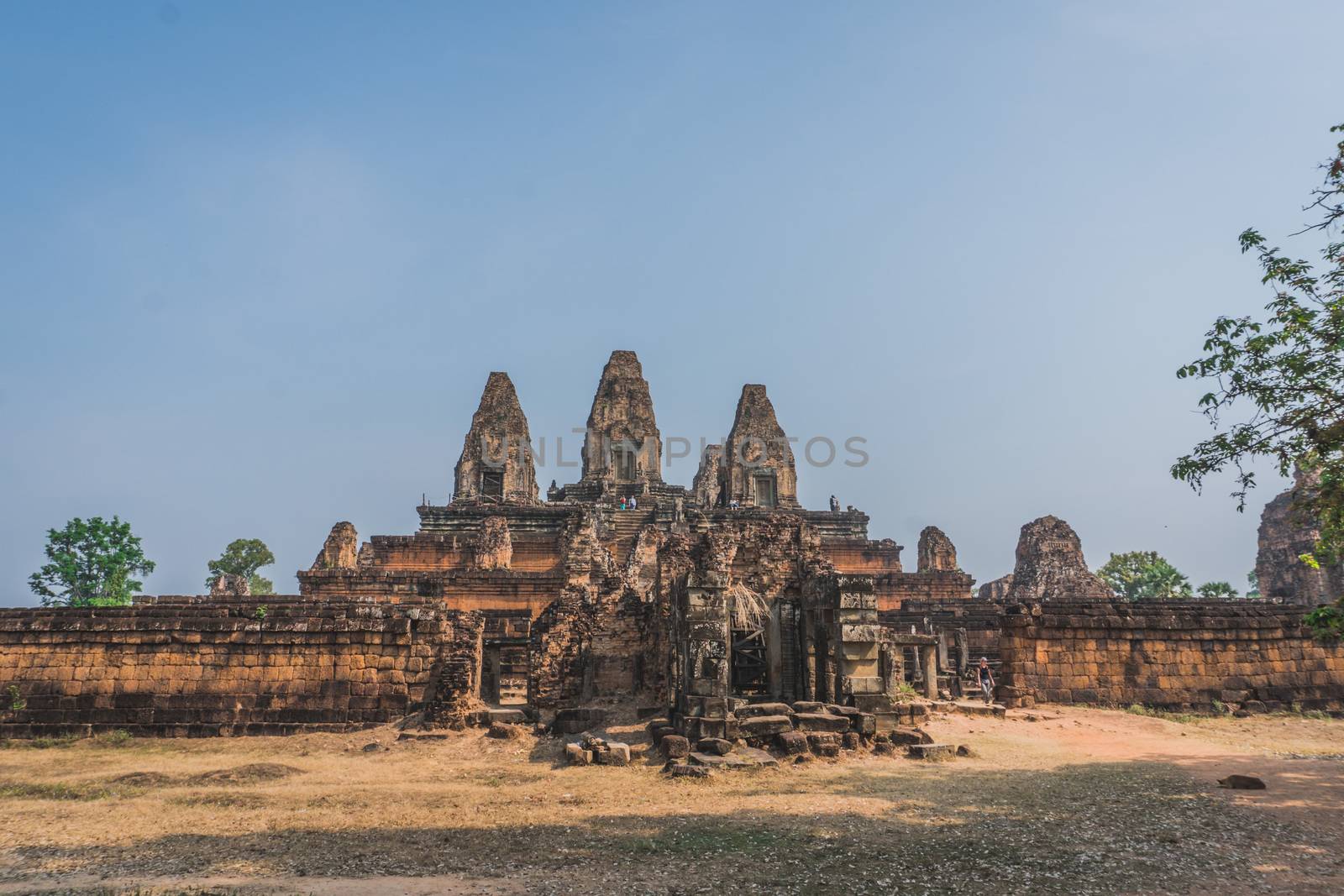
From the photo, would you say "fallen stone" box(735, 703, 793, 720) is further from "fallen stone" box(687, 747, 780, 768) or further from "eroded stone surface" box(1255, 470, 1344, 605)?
"eroded stone surface" box(1255, 470, 1344, 605)

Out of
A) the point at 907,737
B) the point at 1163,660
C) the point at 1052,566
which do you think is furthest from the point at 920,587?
the point at 907,737

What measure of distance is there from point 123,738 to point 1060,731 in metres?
14.5

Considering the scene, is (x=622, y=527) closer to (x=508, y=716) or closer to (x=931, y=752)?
(x=508, y=716)

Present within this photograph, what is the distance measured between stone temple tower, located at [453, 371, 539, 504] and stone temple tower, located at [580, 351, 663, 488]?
9.51ft

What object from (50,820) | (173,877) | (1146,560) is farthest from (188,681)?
(1146,560)

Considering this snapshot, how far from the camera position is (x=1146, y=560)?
4388 cm

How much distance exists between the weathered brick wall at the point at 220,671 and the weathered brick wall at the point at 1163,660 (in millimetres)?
10047

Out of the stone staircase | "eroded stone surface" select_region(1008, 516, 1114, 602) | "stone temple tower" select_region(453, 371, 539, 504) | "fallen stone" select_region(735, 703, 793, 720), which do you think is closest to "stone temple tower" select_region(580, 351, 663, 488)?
"stone temple tower" select_region(453, 371, 539, 504)

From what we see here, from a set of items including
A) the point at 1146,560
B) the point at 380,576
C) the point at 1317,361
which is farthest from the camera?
the point at 1146,560

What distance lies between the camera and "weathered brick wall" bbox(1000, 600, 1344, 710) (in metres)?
15.2

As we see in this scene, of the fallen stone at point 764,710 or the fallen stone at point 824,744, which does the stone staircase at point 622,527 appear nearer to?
the fallen stone at point 764,710

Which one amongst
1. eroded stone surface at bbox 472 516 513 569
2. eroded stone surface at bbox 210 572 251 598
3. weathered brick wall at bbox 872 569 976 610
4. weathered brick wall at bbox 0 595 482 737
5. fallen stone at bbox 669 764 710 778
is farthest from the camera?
eroded stone surface at bbox 210 572 251 598

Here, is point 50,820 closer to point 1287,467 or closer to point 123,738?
point 123,738

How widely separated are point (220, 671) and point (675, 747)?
823 cm
